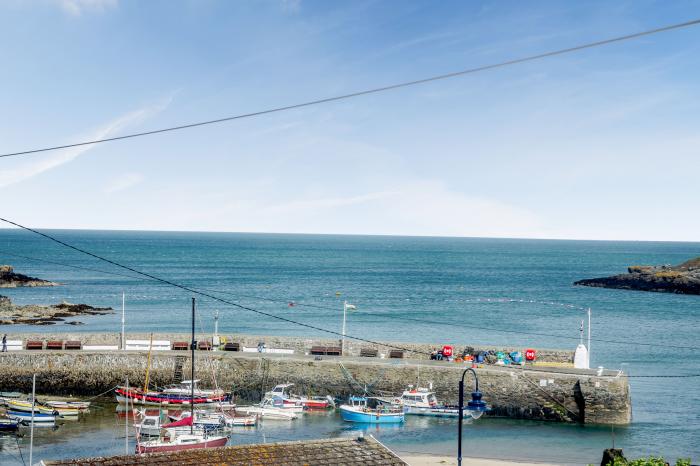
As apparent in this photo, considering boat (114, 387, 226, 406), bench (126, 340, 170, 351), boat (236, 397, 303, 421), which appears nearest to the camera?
boat (236, 397, 303, 421)

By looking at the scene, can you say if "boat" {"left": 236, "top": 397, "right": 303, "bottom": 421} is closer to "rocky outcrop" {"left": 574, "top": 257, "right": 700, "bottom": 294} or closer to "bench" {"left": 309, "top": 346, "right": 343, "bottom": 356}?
"bench" {"left": 309, "top": 346, "right": 343, "bottom": 356}

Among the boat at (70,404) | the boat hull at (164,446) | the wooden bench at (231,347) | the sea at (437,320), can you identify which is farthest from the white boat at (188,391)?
the boat hull at (164,446)

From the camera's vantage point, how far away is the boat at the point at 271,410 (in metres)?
39.8

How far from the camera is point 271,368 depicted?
44688 mm

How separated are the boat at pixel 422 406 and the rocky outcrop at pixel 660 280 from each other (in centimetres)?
9711

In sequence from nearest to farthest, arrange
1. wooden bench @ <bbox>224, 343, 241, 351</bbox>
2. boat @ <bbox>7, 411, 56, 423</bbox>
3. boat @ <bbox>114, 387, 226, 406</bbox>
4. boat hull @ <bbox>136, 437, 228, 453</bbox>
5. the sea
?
1. boat hull @ <bbox>136, 437, 228, 453</bbox>
2. the sea
3. boat @ <bbox>7, 411, 56, 423</bbox>
4. boat @ <bbox>114, 387, 226, 406</bbox>
5. wooden bench @ <bbox>224, 343, 241, 351</bbox>

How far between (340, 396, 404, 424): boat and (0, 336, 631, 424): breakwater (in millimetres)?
3128

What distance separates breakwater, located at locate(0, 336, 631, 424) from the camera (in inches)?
1613

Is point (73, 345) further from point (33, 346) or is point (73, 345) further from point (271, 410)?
point (271, 410)

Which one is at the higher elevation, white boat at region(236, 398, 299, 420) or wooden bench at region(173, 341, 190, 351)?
wooden bench at region(173, 341, 190, 351)

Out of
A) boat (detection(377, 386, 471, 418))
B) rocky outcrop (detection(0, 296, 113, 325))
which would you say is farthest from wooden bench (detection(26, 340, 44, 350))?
rocky outcrop (detection(0, 296, 113, 325))

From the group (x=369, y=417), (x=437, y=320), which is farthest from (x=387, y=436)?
(x=437, y=320)

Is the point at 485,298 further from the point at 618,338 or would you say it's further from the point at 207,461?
the point at 207,461

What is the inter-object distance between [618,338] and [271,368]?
134ft
